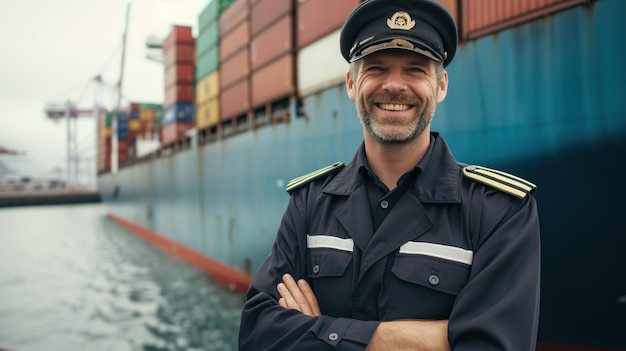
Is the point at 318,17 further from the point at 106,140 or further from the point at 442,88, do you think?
the point at 106,140

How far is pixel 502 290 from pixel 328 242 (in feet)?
2.08

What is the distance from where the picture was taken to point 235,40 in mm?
15953

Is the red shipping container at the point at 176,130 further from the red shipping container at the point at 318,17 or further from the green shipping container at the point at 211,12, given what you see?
the red shipping container at the point at 318,17

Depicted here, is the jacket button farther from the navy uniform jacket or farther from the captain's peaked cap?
the captain's peaked cap

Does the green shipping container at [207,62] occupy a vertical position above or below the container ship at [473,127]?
above

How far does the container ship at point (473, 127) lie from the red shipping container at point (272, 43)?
0.05 meters

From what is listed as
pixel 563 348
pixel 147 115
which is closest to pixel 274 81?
pixel 563 348

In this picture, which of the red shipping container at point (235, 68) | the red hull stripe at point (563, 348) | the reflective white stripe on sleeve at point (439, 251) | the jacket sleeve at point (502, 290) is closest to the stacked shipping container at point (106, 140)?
the red shipping container at point (235, 68)

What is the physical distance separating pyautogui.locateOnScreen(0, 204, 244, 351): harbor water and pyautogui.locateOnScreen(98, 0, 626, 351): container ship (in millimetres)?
1592

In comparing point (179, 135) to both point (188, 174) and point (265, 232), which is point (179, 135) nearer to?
point (188, 174)

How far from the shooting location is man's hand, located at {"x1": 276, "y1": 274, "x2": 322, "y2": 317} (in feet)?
5.65

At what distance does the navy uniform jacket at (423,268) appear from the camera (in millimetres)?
1444

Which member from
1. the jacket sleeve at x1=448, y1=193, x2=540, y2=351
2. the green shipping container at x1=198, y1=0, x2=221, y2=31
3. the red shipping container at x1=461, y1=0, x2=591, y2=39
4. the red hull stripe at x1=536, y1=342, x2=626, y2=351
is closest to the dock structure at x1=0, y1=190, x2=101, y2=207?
the green shipping container at x1=198, y1=0, x2=221, y2=31

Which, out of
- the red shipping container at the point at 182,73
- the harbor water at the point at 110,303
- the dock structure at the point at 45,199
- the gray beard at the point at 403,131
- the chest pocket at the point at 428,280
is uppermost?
the red shipping container at the point at 182,73
